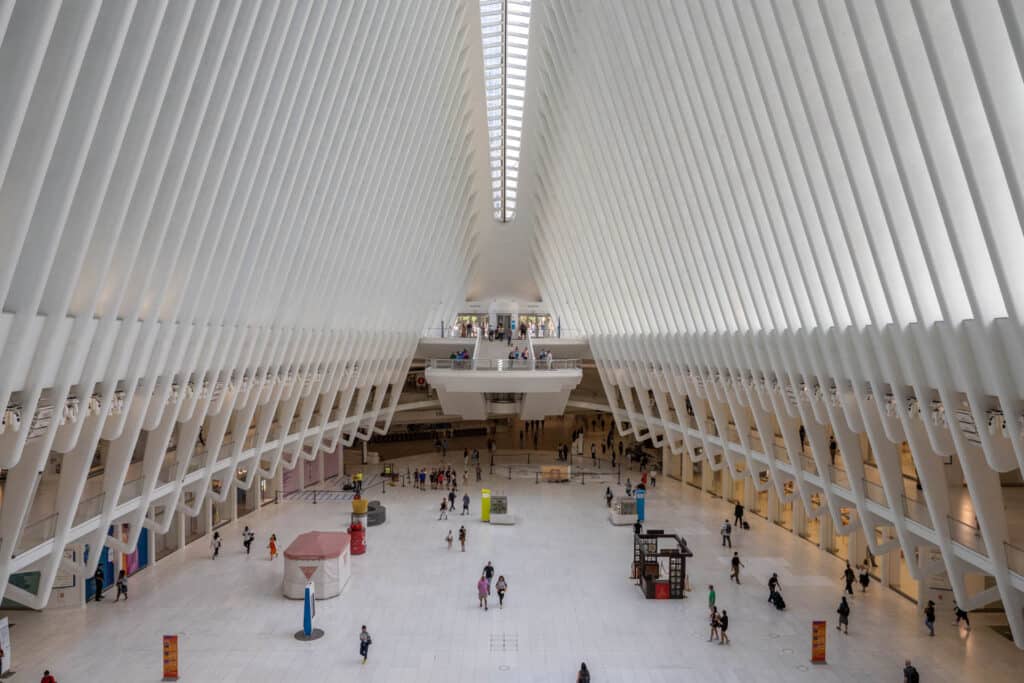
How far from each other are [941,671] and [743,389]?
29.6ft

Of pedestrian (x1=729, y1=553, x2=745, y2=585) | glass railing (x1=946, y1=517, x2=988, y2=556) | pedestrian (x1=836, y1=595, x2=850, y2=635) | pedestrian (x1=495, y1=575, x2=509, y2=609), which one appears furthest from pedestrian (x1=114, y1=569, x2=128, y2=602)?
glass railing (x1=946, y1=517, x2=988, y2=556)

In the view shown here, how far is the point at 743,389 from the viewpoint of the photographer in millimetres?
21328

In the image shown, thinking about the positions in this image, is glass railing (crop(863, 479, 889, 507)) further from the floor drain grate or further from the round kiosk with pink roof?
the round kiosk with pink roof

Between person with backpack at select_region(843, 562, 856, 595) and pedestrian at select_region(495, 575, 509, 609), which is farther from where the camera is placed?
person with backpack at select_region(843, 562, 856, 595)

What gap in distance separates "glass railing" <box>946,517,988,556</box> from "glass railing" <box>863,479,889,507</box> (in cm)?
214

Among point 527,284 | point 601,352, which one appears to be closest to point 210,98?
point 601,352

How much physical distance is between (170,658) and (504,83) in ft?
84.6

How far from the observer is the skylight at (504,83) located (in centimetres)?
2822

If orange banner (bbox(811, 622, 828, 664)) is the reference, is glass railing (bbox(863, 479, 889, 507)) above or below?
above

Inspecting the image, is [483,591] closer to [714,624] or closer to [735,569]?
[714,624]

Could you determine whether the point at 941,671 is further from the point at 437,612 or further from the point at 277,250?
the point at 277,250

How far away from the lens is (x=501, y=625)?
16266 millimetres

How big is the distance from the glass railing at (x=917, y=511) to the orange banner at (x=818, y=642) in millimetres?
2820

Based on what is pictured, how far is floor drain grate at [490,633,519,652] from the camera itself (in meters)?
15.0
